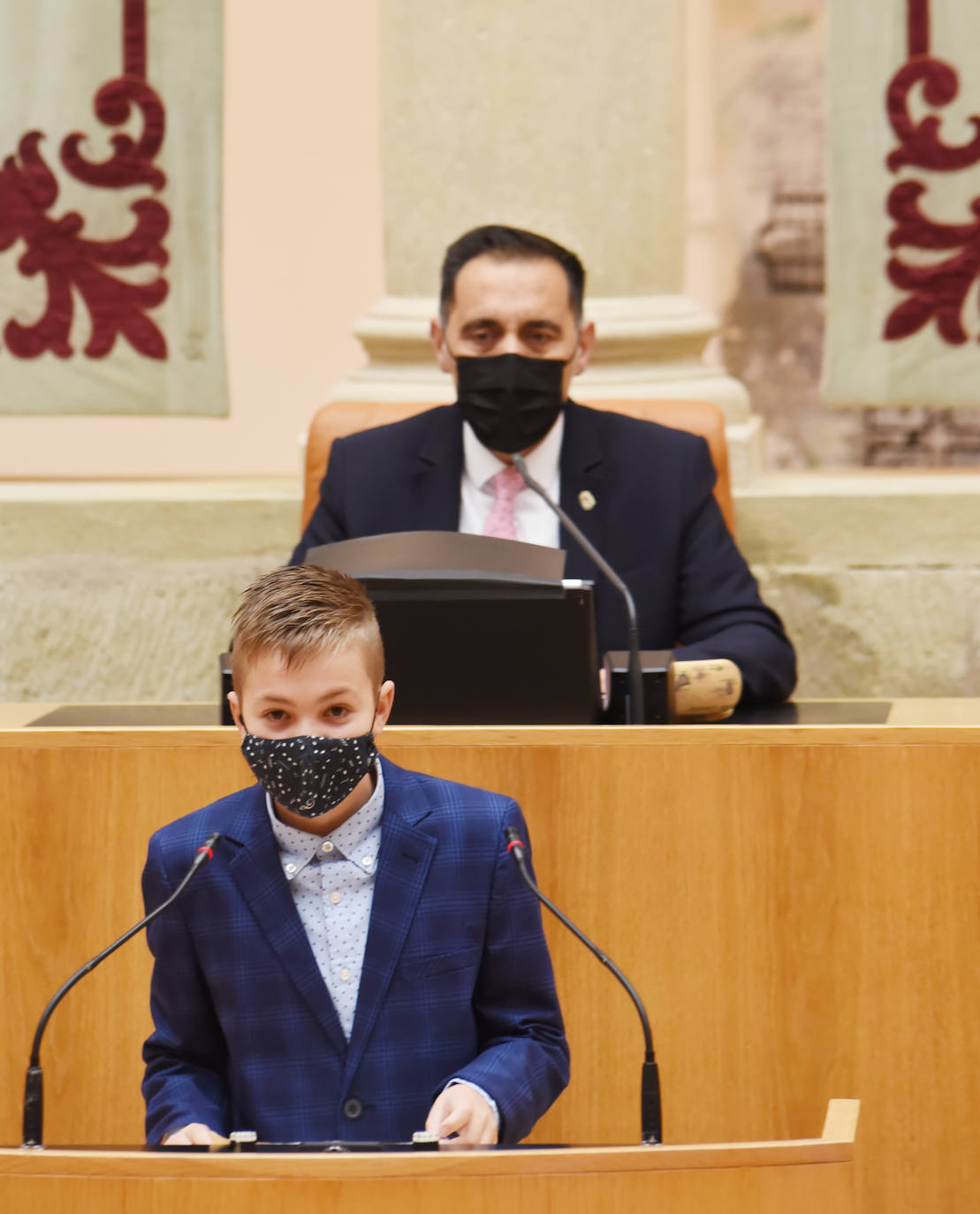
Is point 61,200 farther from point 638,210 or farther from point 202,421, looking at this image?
point 202,421

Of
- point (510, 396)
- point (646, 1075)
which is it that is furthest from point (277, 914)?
point (510, 396)

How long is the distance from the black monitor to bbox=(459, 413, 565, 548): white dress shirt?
834 millimetres

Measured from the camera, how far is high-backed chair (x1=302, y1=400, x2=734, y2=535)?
12.0ft

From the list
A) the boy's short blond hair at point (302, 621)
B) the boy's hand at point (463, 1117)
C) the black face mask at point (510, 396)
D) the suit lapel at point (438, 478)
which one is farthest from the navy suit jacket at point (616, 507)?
the boy's hand at point (463, 1117)

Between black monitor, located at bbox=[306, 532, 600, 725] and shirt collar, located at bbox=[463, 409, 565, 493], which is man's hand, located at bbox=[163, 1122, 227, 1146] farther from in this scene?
shirt collar, located at bbox=[463, 409, 565, 493]

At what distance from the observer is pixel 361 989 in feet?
6.07

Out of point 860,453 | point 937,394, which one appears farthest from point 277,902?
point 860,453

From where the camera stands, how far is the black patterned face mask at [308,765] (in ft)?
5.78

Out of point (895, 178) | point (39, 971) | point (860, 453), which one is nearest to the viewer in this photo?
point (39, 971)

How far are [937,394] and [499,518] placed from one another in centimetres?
130

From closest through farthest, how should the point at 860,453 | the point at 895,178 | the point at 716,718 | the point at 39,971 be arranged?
the point at 39,971
the point at 716,718
the point at 895,178
the point at 860,453

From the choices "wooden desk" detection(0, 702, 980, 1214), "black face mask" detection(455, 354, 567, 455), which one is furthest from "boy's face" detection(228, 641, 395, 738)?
"black face mask" detection(455, 354, 567, 455)

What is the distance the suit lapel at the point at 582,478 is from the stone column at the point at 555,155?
27.5 inches

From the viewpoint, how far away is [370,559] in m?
2.54
